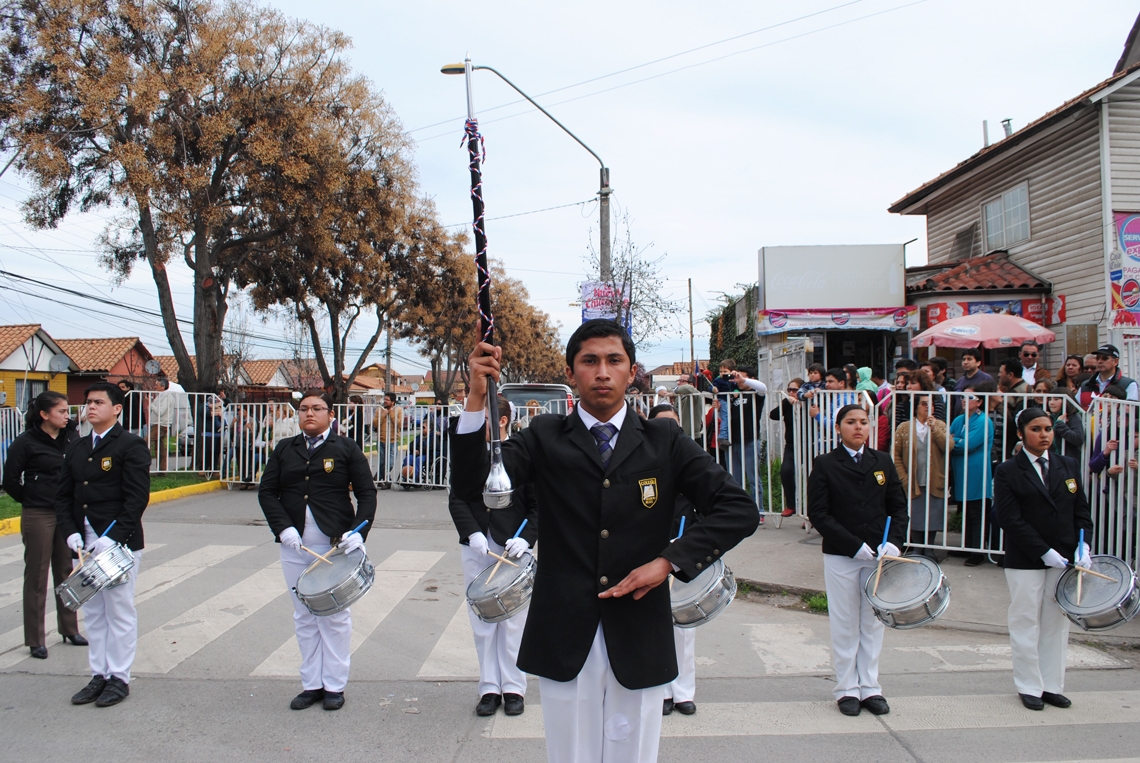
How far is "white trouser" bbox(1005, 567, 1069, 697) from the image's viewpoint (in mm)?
4930

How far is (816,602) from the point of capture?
736 cm

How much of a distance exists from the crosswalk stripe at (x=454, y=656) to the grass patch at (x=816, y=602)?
312cm

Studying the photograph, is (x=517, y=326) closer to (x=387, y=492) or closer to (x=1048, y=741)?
(x=387, y=492)

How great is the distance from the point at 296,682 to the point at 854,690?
3.64 meters

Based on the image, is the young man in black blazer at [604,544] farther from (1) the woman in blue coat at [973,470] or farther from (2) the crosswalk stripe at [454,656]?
(1) the woman in blue coat at [973,470]

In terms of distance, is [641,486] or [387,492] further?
[387,492]

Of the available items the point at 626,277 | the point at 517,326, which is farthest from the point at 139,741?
the point at 517,326

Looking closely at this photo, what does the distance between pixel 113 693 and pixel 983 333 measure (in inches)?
474

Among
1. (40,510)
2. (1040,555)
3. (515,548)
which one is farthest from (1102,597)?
(40,510)

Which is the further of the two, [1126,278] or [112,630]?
[1126,278]

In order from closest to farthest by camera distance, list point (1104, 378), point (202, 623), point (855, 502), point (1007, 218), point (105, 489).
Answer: point (855, 502) → point (105, 489) → point (202, 623) → point (1104, 378) → point (1007, 218)

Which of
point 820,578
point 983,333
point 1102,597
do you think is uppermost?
point 983,333

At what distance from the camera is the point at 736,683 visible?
17.9 feet

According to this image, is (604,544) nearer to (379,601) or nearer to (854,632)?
(854,632)
